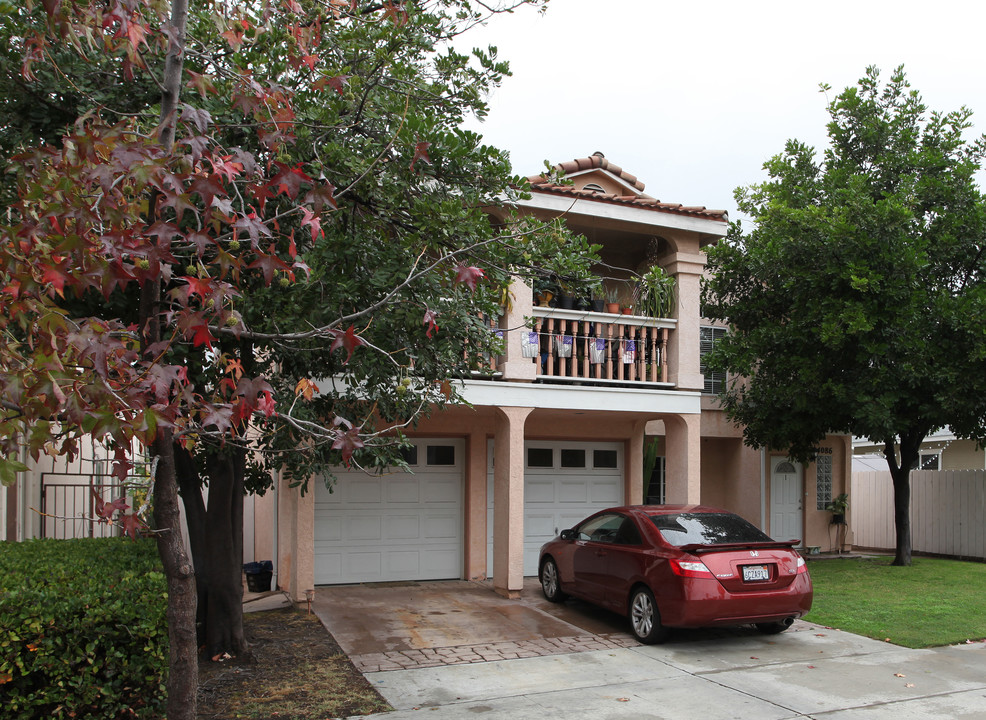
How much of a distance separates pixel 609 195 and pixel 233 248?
30.9 feet

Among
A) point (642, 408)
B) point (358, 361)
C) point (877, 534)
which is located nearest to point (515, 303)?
point (642, 408)

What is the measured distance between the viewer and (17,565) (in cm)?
714

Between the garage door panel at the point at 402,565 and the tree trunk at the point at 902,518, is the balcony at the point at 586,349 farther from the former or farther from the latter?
the tree trunk at the point at 902,518

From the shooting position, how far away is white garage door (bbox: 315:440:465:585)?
12656 mm

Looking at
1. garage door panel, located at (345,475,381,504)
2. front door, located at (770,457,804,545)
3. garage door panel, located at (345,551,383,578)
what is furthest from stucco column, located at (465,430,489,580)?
front door, located at (770,457,804,545)

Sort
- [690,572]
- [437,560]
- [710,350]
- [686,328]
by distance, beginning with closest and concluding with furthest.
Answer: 1. [690,572]
2. [686,328]
3. [437,560]
4. [710,350]

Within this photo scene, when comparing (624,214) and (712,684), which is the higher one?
(624,214)

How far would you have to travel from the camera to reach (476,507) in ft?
44.0

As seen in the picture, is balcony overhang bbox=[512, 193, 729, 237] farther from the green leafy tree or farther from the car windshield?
the car windshield

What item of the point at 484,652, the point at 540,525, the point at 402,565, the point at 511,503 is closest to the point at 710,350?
the point at 540,525

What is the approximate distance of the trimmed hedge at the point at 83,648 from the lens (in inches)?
218

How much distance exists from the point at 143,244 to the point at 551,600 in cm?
864

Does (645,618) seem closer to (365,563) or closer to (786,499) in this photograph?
(365,563)

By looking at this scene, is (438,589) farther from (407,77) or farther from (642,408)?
(407,77)
